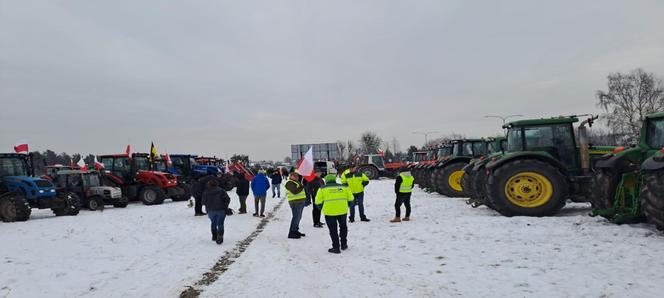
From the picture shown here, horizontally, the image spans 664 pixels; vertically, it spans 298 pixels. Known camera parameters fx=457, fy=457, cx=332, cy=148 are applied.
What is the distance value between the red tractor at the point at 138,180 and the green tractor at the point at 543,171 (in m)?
14.9

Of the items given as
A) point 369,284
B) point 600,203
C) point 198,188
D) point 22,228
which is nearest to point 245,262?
point 369,284

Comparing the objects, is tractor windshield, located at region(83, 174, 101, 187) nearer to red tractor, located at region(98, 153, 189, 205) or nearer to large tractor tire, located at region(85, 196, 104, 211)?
large tractor tire, located at region(85, 196, 104, 211)

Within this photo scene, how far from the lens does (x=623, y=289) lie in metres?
4.72

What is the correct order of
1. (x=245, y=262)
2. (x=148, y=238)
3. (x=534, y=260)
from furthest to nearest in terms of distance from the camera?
(x=148, y=238) → (x=245, y=262) → (x=534, y=260)

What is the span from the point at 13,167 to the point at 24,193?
128cm

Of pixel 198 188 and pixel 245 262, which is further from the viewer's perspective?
pixel 198 188

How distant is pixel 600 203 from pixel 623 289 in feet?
15.2

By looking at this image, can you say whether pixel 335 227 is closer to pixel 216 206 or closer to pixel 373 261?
pixel 373 261

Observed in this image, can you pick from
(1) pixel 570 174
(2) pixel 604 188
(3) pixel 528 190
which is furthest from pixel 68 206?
(2) pixel 604 188

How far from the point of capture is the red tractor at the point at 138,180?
65.7 ft

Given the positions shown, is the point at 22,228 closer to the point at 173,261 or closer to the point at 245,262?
the point at 173,261

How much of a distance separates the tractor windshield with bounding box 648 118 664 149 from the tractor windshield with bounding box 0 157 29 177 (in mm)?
18292

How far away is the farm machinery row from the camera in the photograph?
25.3 ft

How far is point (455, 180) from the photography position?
1630 centimetres
